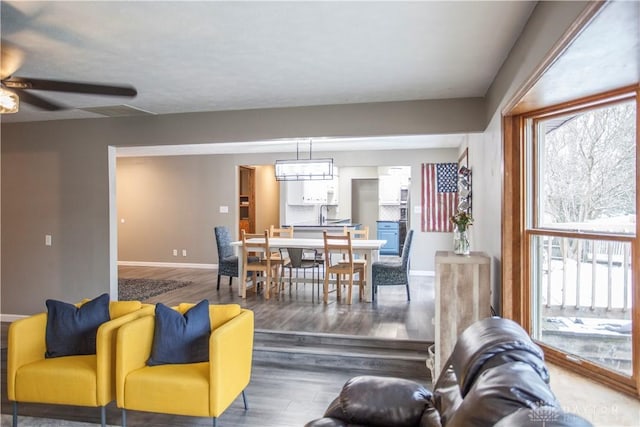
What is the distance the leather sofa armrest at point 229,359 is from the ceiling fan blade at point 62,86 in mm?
1647

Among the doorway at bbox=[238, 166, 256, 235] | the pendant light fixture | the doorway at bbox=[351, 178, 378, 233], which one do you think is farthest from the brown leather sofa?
the doorway at bbox=[351, 178, 378, 233]

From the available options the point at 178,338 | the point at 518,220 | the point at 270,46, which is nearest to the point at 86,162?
the point at 178,338

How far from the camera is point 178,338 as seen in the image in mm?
2912

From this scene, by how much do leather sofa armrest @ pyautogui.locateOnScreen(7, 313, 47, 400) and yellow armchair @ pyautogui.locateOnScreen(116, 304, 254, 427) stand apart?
30.2 inches

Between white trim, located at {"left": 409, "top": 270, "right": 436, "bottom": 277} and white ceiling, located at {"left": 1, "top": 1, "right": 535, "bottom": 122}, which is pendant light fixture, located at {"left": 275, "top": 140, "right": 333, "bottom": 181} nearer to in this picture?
white ceiling, located at {"left": 1, "top": 1, "right": 535, "bottom": 122}

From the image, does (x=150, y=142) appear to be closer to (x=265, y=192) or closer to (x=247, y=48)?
(x=247, y=48)

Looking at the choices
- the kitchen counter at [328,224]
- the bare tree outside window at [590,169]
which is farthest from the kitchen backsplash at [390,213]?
the bare tree outside window at [590,169]

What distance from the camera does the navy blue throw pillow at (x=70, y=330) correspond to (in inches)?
119

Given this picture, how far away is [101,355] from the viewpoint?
2.74 m

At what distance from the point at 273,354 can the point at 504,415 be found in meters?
3.26

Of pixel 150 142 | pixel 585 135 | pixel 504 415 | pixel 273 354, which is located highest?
pixel 150 142

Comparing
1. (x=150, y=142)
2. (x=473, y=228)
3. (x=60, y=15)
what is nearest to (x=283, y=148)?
(x=150, y=142)

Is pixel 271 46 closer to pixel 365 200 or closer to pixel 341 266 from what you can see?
pixel 341 266

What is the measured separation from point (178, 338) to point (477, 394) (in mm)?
2200
